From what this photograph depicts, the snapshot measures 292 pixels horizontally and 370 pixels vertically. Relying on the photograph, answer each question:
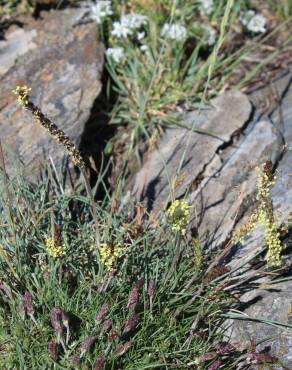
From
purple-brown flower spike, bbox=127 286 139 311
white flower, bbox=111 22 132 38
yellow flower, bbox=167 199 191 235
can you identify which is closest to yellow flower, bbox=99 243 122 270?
purple-brown flower spike, bbox=127 286 139 311

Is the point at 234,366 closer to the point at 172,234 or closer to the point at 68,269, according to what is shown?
the point at 172,234

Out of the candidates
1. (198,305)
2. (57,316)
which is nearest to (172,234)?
(198,305)

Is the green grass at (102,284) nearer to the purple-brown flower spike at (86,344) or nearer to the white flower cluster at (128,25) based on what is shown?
the purple-brown flower spike at (86,344)

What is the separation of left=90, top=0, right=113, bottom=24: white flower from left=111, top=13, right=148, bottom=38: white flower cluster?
0.10 m

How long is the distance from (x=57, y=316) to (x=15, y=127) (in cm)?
152

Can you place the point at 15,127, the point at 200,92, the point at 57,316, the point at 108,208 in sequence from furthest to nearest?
the point at 200,92 < the point at 15,127 < the point at 108,208 < the point at 57,316

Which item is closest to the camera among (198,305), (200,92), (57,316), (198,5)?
(57,316)

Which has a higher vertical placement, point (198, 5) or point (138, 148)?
point (198, 5)

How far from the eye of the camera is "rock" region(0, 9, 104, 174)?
3.57m

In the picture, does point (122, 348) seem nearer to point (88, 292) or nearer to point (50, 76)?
point (88, 292)

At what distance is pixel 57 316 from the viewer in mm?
2424

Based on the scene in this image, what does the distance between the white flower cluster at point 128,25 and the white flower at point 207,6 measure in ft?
1.48

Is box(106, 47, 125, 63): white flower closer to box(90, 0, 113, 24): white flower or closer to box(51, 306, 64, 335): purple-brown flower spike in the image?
box(90, 0, 113, 24): white flower

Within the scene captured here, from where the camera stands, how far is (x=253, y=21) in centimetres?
450
